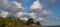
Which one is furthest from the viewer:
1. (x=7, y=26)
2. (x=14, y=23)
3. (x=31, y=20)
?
(x=31, y=20)

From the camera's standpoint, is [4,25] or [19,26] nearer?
[4,25]

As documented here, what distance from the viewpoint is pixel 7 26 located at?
34.7m

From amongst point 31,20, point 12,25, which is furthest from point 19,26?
point 31,20

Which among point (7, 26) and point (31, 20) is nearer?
point (7, 26)

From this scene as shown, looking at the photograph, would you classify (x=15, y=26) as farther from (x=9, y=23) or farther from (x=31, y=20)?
(x=31, y=20)

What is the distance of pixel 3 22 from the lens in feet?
120

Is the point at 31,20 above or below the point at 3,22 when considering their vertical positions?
above

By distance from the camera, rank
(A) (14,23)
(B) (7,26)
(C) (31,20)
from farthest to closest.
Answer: (C) (31,20) → (A) (14,23) → (B) (7,26)

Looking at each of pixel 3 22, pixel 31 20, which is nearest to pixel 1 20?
pixel 3 22

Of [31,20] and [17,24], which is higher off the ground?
[31,20]

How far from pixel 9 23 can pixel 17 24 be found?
9.27ft

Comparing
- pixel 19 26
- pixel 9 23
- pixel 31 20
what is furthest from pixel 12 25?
pixel 31 20

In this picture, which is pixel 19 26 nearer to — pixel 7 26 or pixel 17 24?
pixel 17 24

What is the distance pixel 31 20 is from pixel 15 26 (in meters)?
31.8
